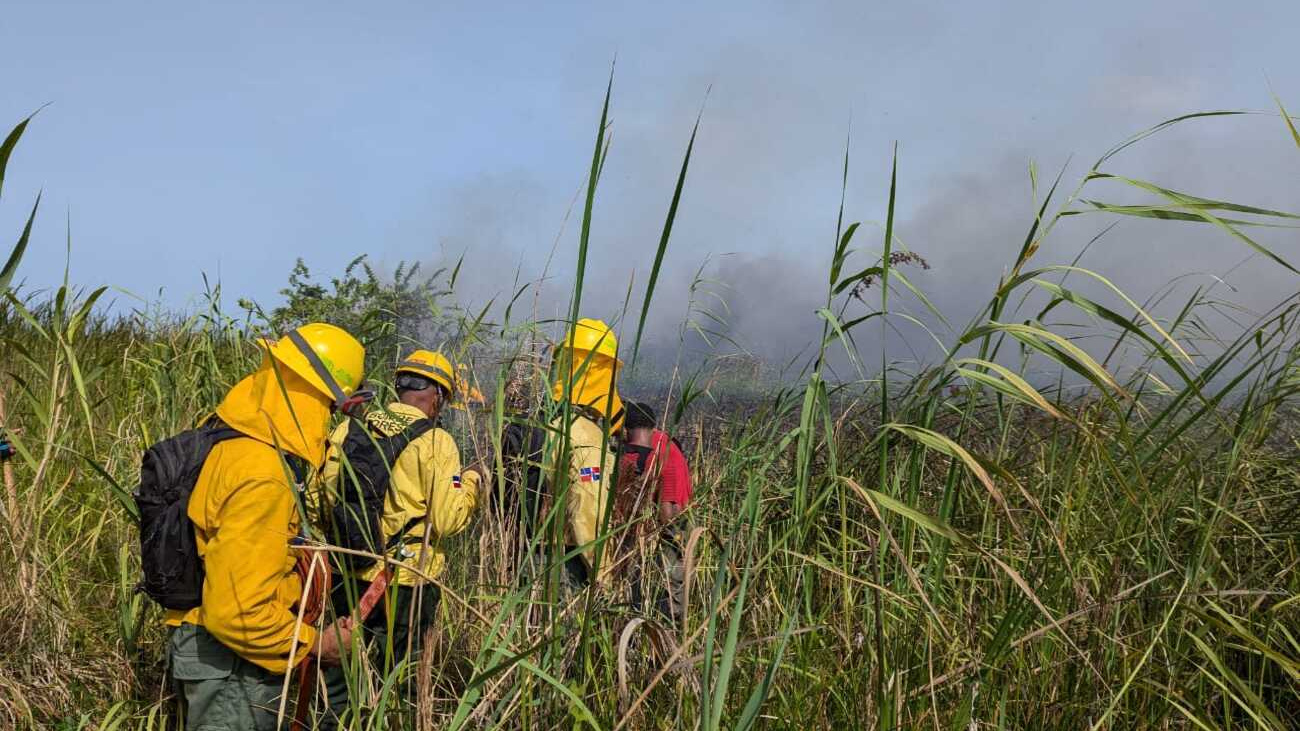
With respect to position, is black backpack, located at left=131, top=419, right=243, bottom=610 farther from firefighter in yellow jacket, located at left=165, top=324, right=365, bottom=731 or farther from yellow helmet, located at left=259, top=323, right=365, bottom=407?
yellow helmet, located at left=259, top=323, right=365, bottom=407

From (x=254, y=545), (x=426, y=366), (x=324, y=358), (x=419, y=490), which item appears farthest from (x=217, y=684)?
(x=426, y=366)

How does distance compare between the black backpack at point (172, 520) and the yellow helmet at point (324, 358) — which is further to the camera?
the yellow helmet at point (324, 358)

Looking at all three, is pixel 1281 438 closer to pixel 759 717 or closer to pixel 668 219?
pixel 759 717

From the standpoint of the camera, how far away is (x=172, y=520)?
2.59 meters

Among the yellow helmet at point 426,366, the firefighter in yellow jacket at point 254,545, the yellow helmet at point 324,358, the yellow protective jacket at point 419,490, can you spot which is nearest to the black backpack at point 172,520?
the firefighter in yellow jacket at point 254,545

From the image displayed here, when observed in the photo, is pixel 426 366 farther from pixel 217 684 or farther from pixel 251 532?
pixel 217 684

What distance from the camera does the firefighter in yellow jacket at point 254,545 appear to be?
251cm

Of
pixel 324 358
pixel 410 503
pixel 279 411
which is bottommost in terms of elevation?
pixel 410 503

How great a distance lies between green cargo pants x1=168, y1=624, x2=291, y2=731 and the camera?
2.68 metres

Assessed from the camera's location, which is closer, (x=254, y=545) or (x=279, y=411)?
(x=254, y=545)

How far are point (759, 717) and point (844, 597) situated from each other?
12.7 inches

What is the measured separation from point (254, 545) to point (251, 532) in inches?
1.4

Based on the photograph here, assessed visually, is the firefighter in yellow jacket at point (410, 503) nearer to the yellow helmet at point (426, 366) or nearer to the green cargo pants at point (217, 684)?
the yellow helmet at point (426, 366)

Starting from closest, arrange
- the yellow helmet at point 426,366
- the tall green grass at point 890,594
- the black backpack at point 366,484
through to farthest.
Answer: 1. the tall green grass at point 890,594
2. the black backpack at point 366,484
3. the yellow helmet at point 426,366
